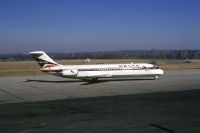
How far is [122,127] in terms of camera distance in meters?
16.2

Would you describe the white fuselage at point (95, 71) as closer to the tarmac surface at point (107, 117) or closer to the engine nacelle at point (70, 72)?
the engine nacelle at point (70, 72)

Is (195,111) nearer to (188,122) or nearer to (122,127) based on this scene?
(188,122)

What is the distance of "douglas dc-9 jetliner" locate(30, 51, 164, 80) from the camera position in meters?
46.9

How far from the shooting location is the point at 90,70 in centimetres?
4731

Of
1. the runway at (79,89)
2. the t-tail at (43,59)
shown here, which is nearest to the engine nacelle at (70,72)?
the runway at (79,89)

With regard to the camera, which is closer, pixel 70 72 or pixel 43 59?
pixel 70 72

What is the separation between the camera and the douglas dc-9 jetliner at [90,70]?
46.9m

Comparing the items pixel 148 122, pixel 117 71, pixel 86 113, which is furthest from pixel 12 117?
pixel 117 71

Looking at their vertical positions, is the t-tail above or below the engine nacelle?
above

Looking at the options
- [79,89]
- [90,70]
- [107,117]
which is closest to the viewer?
[107,117]

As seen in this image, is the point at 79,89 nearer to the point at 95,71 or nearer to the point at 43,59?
the point at 95,71

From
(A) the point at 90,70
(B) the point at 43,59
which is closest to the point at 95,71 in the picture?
(A) the point at 90,70

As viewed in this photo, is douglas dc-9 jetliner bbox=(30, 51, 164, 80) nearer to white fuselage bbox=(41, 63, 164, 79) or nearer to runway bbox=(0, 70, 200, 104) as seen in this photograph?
white fuselage bbox=(41, 63, 164, 79)

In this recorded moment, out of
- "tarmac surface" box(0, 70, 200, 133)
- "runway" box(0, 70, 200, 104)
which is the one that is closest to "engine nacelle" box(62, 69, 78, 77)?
"runway" box(0, 70, 200, 104)
